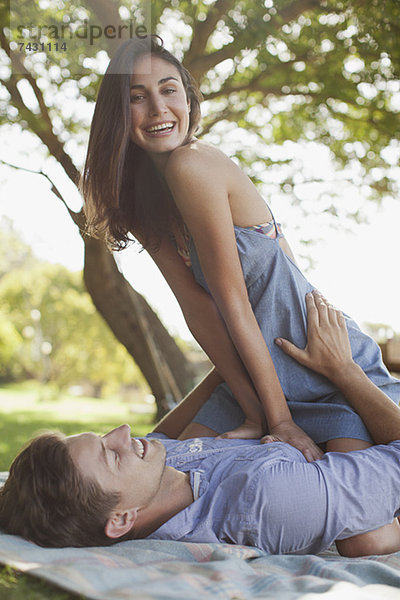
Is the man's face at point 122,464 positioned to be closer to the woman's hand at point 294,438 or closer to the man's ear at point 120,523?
the man's ear at point 120,523

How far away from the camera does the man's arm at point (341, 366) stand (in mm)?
2047

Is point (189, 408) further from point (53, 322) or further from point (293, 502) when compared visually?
point (53, 322)

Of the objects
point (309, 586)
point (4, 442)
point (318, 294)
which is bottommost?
point (4, 442)

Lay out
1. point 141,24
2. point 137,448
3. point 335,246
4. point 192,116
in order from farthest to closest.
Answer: point 335,246 → point 141,24 → point 192,116 → point 137,448

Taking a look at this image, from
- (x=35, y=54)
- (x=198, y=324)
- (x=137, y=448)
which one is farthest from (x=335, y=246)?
(x=137, y=448)

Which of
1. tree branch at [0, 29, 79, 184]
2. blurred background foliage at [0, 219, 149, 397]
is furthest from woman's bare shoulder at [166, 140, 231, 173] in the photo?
blurred background foliage at [0, 219, 149, 397]

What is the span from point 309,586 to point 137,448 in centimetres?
63

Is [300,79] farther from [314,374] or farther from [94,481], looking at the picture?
[94,481]

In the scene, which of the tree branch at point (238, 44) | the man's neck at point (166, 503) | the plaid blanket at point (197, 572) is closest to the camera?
the plaid blanket at point (197, 572)

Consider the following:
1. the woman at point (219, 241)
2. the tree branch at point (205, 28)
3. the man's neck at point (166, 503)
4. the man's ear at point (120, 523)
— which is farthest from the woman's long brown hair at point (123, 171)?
the tree branch at point (205, 28)

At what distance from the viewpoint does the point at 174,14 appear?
7.04 meters

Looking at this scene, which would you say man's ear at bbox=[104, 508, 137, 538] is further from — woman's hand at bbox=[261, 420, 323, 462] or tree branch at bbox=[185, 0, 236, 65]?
tree branch at bbox=[185, 0, 236, 65]

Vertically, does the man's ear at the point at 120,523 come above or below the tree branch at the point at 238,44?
below

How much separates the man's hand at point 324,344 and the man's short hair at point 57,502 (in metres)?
0.89
